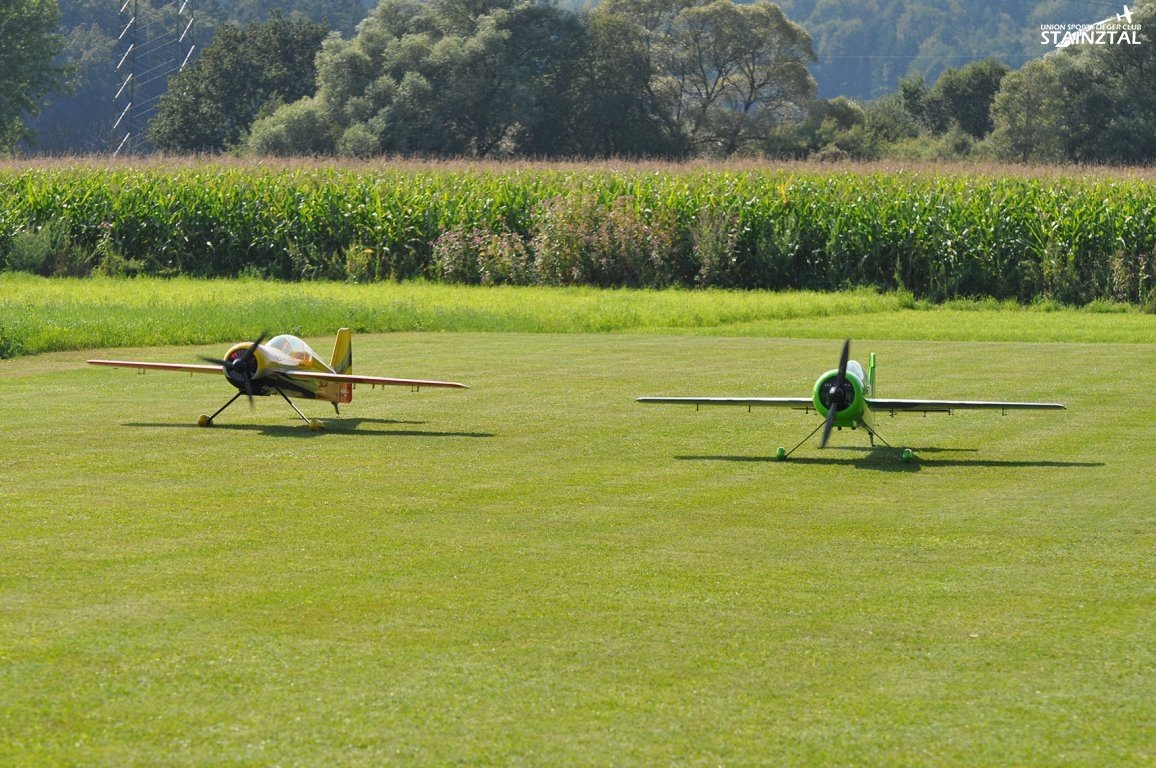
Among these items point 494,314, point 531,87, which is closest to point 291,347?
point 494,314

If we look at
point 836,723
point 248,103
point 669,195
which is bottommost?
point 836,723

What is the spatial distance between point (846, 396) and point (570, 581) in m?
5.52

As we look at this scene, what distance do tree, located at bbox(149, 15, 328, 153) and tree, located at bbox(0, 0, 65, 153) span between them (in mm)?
7734

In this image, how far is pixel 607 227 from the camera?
4159 cm

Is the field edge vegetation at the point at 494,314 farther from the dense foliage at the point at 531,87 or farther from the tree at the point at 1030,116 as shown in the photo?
the tree at the point at 1030,116

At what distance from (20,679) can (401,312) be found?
79.3 ft

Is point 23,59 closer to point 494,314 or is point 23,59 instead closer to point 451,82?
point 451,82

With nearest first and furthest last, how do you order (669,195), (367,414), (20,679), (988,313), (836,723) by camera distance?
(836,723)
(20,679)
(367,414)
(988,313)
(669,195)

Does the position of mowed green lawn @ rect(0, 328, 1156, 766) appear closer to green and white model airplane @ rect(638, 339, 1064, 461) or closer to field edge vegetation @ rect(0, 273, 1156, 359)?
green and white model airplane @ rect(638, 339, 1064, 461)

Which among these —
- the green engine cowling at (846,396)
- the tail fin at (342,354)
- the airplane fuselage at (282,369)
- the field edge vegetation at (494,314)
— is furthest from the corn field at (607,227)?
the green engine cowling at (846,396)

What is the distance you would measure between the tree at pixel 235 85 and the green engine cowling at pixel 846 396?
91714mm

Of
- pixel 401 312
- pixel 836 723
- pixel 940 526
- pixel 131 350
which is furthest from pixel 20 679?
pixel 401 312

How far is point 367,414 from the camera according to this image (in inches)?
759

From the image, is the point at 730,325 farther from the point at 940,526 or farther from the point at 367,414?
the point at 940,526
